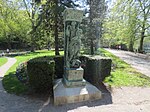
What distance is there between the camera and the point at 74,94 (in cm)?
561

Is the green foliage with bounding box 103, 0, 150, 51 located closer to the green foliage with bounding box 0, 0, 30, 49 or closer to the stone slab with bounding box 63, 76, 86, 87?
the stone slab with bounding box 63, 76, 86, 87

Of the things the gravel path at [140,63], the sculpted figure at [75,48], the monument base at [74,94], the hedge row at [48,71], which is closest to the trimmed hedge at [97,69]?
the hedge row at [48,71]

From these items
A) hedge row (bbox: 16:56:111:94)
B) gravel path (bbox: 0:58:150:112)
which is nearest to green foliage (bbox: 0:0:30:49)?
hedge row (bbox: 16:56:111:94)

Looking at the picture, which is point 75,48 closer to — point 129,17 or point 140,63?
point 140,63

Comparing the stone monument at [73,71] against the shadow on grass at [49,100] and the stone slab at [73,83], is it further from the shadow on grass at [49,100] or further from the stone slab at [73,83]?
the shadow on grass at [49,100]

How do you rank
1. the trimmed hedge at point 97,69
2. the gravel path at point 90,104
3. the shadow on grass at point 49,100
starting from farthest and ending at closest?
the trimmed hedge at point 97,69 → the shadow on grass at point 49,100 → the gravel path at point 90,104

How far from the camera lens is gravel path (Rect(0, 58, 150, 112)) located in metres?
5.07

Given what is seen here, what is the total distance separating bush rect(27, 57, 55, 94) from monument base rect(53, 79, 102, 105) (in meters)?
0.46

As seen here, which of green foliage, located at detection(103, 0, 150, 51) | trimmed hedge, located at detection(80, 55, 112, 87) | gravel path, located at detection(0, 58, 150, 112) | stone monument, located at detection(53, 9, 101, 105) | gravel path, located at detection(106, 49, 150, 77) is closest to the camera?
gravel path, located at detection(0, 58, 150, 112)

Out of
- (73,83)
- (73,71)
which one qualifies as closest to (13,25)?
(73,71)

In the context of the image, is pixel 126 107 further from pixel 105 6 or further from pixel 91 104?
pixel 105 6

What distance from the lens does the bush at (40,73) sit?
6082 millimetres

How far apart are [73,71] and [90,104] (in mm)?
1370

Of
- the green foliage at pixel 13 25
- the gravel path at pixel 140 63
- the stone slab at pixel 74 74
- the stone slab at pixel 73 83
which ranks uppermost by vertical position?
the green foliage at pixel 13 25
